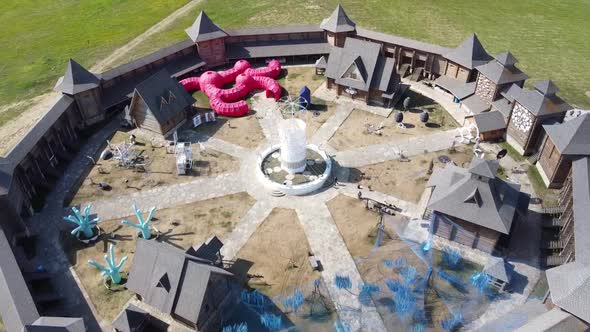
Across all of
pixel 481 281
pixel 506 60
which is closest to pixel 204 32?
pixel 506 60

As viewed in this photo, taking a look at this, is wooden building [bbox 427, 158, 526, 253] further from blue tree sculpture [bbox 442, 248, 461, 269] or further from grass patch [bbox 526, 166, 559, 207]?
grass patch [bbox 526, 166, 559, 207]

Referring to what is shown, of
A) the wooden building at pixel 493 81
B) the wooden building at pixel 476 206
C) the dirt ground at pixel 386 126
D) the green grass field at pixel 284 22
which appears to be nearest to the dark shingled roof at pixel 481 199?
the wooden building at pixel 476 206

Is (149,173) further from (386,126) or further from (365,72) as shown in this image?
(365,72)

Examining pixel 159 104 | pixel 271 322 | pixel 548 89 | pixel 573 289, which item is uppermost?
pixel 548 89

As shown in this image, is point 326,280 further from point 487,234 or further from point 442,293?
point 487,234

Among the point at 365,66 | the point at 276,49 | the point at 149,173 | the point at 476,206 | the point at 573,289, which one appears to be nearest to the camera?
the point at 573,289

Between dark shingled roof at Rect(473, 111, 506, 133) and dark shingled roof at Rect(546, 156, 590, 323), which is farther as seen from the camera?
dark shingled roof at Rect(473, 111, 506, 133)

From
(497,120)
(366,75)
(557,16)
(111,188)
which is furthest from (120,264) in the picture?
(557,16)

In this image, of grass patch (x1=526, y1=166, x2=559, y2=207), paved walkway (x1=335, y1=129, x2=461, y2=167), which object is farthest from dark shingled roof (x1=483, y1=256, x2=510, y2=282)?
paved walkway (x1=335, y1=129, x2=461, y2=167)
